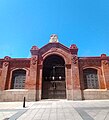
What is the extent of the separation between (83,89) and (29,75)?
7.52 metres

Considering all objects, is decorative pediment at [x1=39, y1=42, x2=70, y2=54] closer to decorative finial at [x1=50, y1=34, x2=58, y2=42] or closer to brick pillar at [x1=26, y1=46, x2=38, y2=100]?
brick pillar at [x1=26, y1=46, x2=38, y2=100]

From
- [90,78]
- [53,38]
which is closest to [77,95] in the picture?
[90,78]

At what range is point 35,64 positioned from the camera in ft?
54.2

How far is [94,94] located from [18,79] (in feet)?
34.2

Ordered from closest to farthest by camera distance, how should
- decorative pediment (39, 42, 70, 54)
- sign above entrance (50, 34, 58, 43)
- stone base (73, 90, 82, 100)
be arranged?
stone base (73, 90, 82, 100) < decorative pediment (39, 42, 70, 54) < sign above entrance (50, 34, 58, 43)

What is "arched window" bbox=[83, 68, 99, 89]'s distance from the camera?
53.3ft

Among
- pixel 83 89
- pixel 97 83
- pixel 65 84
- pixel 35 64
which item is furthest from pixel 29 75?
pixel 97 83

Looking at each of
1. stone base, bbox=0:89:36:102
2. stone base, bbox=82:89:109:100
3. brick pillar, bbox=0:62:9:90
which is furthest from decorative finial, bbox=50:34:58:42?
stone base, bbox=82:89:109:100

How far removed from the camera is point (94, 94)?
51.0 ft

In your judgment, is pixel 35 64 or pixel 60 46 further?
pixel 60 46

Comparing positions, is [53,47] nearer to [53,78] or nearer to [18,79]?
[53,78]

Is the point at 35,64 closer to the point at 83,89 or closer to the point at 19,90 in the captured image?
the point at 19,90

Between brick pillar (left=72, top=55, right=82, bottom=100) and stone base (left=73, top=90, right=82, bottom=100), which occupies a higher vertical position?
brick pillar (left=72, top=55, right=82, bottom=100)

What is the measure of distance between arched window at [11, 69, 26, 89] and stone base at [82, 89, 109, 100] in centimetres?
836
